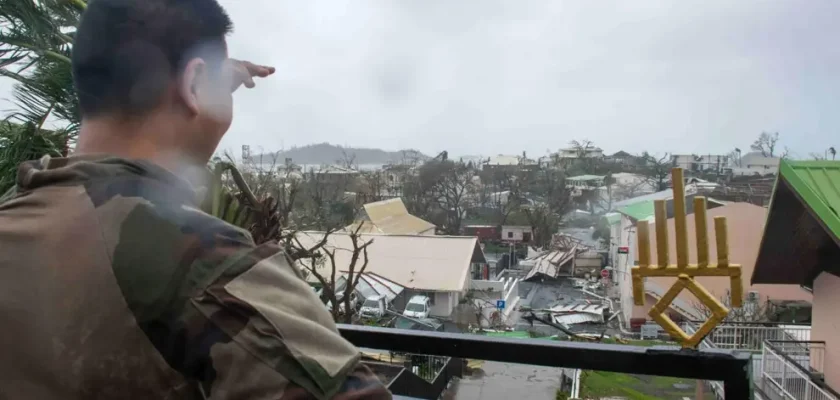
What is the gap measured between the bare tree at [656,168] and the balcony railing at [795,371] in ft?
2.30

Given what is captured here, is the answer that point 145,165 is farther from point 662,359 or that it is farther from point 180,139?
point 662,359

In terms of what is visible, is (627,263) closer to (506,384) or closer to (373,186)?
(506,384)

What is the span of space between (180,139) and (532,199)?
364 centimetres

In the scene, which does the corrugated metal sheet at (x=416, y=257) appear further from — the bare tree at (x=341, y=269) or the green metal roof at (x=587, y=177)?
the green metal roof at (x=587, y=177)

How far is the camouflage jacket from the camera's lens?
32cm

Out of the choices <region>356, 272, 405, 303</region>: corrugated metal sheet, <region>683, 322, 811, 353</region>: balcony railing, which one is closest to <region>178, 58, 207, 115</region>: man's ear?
<region>683, 322, 811, 353</region>: balcony railing

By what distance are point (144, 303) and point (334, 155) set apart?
3.04 metres

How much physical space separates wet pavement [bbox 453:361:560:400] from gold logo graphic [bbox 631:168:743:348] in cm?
43

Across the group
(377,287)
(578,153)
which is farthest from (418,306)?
(578,153)

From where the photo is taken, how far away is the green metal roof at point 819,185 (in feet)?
6.59

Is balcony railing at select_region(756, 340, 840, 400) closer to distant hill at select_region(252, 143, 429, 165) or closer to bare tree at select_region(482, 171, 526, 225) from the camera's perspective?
bare tree at select_region(482, 171, 526, 225)

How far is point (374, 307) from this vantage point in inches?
129

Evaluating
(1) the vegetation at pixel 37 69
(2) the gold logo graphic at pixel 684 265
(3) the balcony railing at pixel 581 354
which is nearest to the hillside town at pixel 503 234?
(1) the vegetation at pixel 37 69

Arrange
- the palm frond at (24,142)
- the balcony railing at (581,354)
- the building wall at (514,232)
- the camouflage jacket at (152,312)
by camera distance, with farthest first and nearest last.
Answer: the building wall at (514,232)
the palm frond at (24,142)
the balcony railing at (581,354)
the camouflage jacket at (152,312)
